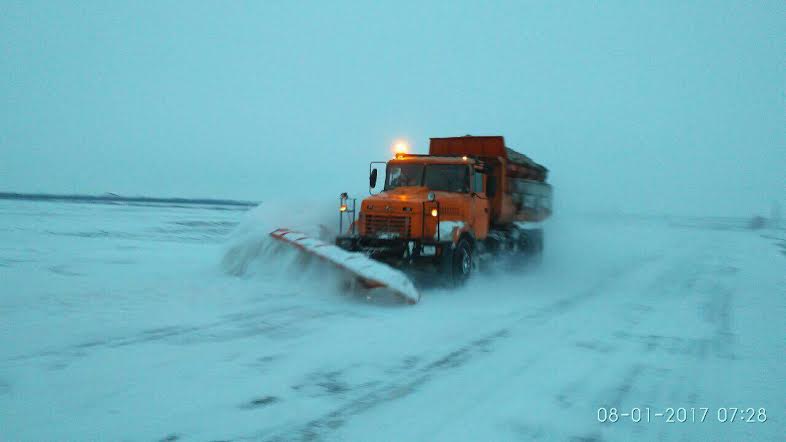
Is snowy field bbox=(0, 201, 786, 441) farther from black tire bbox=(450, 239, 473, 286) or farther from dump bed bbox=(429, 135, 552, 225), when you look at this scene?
dump bed bbox=(429, 135, 552, 225)

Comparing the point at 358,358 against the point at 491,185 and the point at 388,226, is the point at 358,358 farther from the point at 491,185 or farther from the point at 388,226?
the point at 491,185

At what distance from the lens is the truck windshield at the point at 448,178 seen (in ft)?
35.8

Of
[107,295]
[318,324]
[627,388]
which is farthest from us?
[107,295]

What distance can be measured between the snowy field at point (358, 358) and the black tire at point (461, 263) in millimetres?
340

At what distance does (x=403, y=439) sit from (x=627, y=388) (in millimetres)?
2334

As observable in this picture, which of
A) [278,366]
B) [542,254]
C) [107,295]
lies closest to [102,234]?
[107,295]

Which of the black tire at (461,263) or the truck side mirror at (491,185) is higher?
the truck side mirror at (491,185)

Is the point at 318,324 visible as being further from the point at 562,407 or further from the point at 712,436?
the point at 712,436

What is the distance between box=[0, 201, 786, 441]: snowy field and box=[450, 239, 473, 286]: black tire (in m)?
0.34

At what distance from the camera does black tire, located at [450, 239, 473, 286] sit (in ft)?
33.3

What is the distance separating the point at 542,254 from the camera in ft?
53.0
